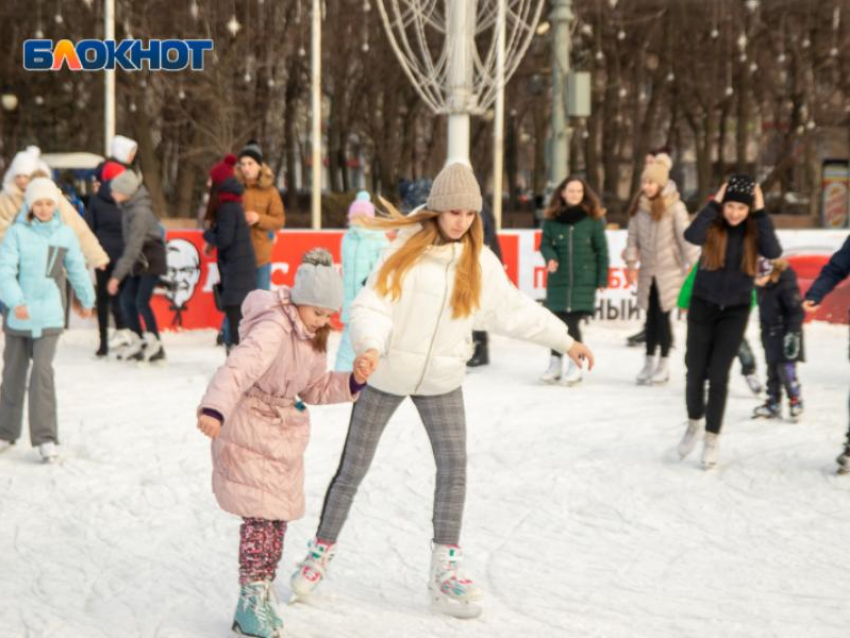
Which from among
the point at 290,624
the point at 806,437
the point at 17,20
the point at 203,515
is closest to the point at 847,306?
the point at 806,437

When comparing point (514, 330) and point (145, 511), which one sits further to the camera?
point (145, 511)

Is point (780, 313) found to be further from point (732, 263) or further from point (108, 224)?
point (108, 224)

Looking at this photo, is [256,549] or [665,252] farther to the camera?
[665,252]

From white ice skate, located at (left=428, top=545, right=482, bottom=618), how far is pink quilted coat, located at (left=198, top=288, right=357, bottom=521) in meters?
0.59

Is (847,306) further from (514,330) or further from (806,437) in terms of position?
(514,330)

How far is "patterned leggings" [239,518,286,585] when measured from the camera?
15.3 ft

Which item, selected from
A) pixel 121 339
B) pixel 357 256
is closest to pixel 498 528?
pixel 357 256

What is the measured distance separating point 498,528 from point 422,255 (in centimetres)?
175

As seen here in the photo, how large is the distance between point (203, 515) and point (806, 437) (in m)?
3.75

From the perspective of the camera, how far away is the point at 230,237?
10.7 meters

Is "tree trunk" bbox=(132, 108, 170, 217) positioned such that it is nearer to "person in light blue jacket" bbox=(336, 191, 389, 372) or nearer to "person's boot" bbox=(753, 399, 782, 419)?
"person in light blue jacket" bbox=(336, 191, 389, 372)

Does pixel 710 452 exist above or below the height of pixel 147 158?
below

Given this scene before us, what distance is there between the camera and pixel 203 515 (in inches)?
254

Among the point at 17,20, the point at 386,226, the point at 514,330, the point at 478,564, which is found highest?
the point at 17,20
